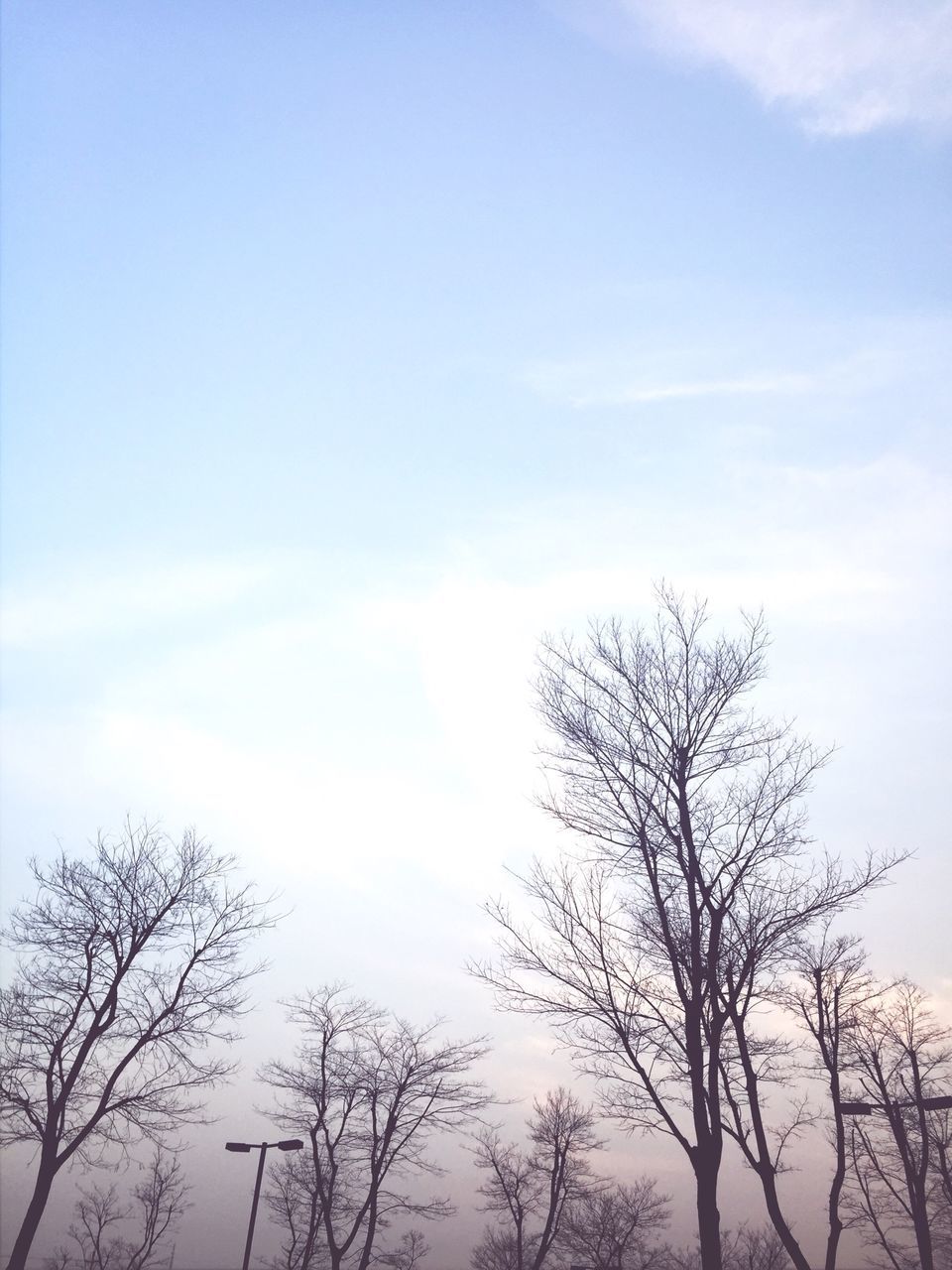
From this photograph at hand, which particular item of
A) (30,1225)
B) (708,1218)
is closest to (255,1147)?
(30,1225)

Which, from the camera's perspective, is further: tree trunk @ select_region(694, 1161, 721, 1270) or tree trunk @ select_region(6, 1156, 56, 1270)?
tree trunk @ select_region(6, 1156, 56, 1270)

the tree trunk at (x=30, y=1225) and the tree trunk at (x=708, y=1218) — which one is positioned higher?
the tree trunk at (x=708, y=1218)

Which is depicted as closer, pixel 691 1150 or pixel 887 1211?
pixel 691 1150

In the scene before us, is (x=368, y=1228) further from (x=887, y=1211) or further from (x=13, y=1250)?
(x=887, y=1211)

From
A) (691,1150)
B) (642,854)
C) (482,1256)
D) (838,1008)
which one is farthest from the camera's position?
(482,1256)

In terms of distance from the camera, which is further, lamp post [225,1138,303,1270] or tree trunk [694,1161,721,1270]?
lamp post [225,1138,303,1270]

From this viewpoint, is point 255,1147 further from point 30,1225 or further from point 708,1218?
point 708,1218

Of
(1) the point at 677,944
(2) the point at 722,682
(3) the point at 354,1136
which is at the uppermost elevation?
(2) the point at 722,682

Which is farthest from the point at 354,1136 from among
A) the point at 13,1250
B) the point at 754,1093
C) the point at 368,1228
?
the point at 754,1093

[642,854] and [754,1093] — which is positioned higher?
[642,854]

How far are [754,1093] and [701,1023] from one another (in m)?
5.33

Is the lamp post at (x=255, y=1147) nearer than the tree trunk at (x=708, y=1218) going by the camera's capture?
No

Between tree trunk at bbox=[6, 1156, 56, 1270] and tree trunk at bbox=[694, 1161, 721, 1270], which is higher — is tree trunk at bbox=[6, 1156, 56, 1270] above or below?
below

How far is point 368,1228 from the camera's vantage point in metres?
26.5
